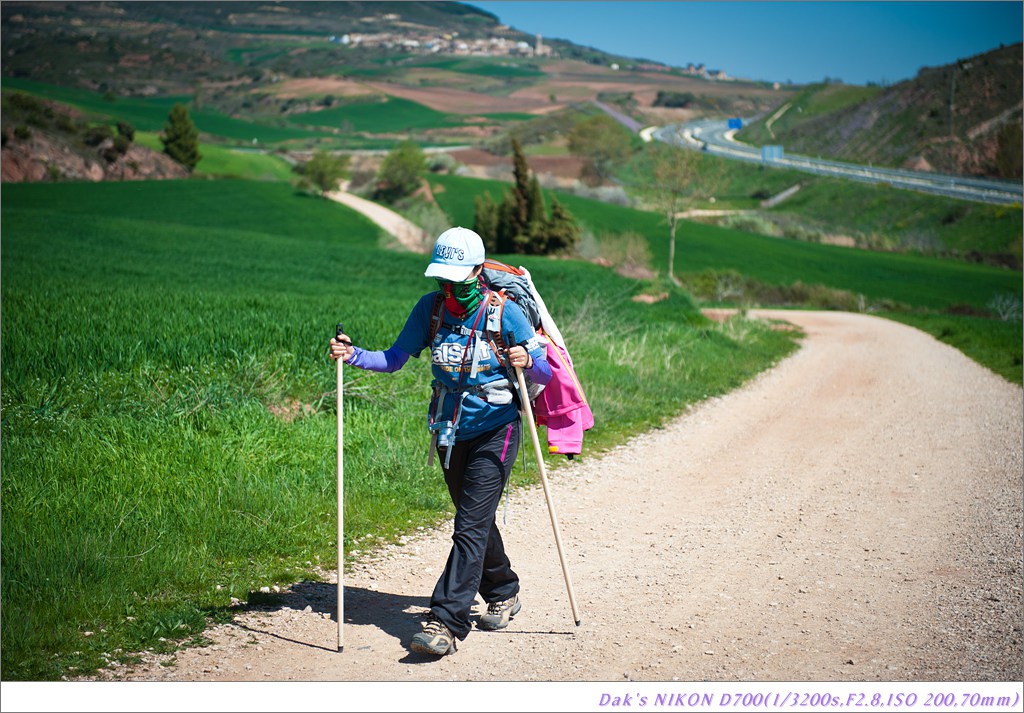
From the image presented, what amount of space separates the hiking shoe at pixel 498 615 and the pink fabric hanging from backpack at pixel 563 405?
115cm

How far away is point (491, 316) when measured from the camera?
20.3 feet

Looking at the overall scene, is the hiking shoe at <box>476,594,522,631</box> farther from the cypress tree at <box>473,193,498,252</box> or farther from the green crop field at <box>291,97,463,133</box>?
the green crop field at <box>291,97,463,133</box>

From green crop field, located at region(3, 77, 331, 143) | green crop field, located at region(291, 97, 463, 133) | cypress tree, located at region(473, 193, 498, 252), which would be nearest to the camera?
cypress tree, located at region(473, 193, 498, 252)

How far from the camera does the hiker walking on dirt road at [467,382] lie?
603 cm

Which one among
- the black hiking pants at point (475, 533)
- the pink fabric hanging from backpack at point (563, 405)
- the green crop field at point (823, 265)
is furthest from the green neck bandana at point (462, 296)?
the green crop field at point (823, 265)

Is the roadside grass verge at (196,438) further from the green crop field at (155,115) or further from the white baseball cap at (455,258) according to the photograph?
the green crop field at (155,115)

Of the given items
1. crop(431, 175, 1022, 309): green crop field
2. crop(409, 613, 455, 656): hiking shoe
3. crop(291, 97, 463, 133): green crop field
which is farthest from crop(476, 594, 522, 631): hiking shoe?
crop(291, 97, 463, 133): green crop field

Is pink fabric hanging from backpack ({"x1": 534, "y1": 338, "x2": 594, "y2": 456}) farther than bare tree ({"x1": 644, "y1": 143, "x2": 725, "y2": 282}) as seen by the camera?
No

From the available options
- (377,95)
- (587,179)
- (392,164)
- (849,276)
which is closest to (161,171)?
(392,164)

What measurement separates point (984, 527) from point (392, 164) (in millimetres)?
72816

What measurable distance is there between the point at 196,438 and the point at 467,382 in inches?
180

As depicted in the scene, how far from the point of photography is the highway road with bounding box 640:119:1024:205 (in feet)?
225

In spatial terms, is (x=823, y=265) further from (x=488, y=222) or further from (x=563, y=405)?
(x=563, y=405)

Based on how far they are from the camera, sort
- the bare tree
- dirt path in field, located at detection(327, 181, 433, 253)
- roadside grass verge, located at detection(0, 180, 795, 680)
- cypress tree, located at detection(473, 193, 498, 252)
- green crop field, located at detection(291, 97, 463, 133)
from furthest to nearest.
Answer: green crop field, located at detection(291, 97, 463, 133), cypress tree, located at detection(473, 193, 498, 252), dirt path in field, located at detection(327, 181, 433, 253), the bare tree, roadside grass verge, located at detection(0, 180, 795, 680)
